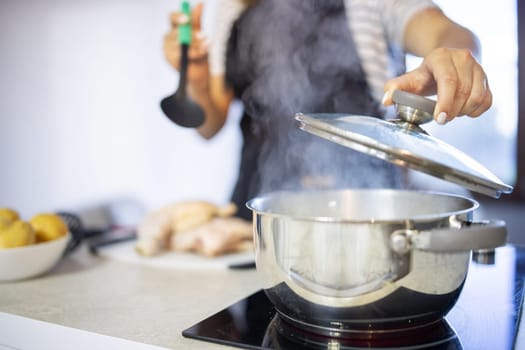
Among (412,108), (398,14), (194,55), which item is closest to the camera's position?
(412,108)

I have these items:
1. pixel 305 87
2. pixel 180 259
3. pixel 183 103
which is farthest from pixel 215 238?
pixel 305 87

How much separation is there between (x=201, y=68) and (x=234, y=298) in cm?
92

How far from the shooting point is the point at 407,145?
561mm

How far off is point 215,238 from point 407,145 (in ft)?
1.98

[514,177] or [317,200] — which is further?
[514,177]

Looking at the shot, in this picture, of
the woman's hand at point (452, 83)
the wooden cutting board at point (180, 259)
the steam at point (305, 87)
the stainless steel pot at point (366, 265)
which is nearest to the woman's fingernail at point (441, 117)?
the woman's hand at point (452, 83)

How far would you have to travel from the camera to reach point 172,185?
7.41 feet

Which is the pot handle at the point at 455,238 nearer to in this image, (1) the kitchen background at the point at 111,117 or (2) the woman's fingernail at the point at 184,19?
(2) the woman's fingernail at the point at 184,19

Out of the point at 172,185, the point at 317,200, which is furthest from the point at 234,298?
the point at 172,185

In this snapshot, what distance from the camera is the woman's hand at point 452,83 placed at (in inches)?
26.5

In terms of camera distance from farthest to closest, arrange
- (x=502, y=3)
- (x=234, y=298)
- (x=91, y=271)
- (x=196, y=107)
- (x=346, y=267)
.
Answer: (x=502, y=3) → (x=196, y=107) → (x=91, y=271) → (x=234, y=298) → (x=346, y=267)

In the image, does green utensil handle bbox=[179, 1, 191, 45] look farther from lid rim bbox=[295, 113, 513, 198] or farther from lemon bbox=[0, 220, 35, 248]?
lid rim bbox=[295, 113, 513, 198]

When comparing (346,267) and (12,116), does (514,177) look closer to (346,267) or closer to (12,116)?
(346,267)

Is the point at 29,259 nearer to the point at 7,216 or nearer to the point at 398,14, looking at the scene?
the point at 7,216
